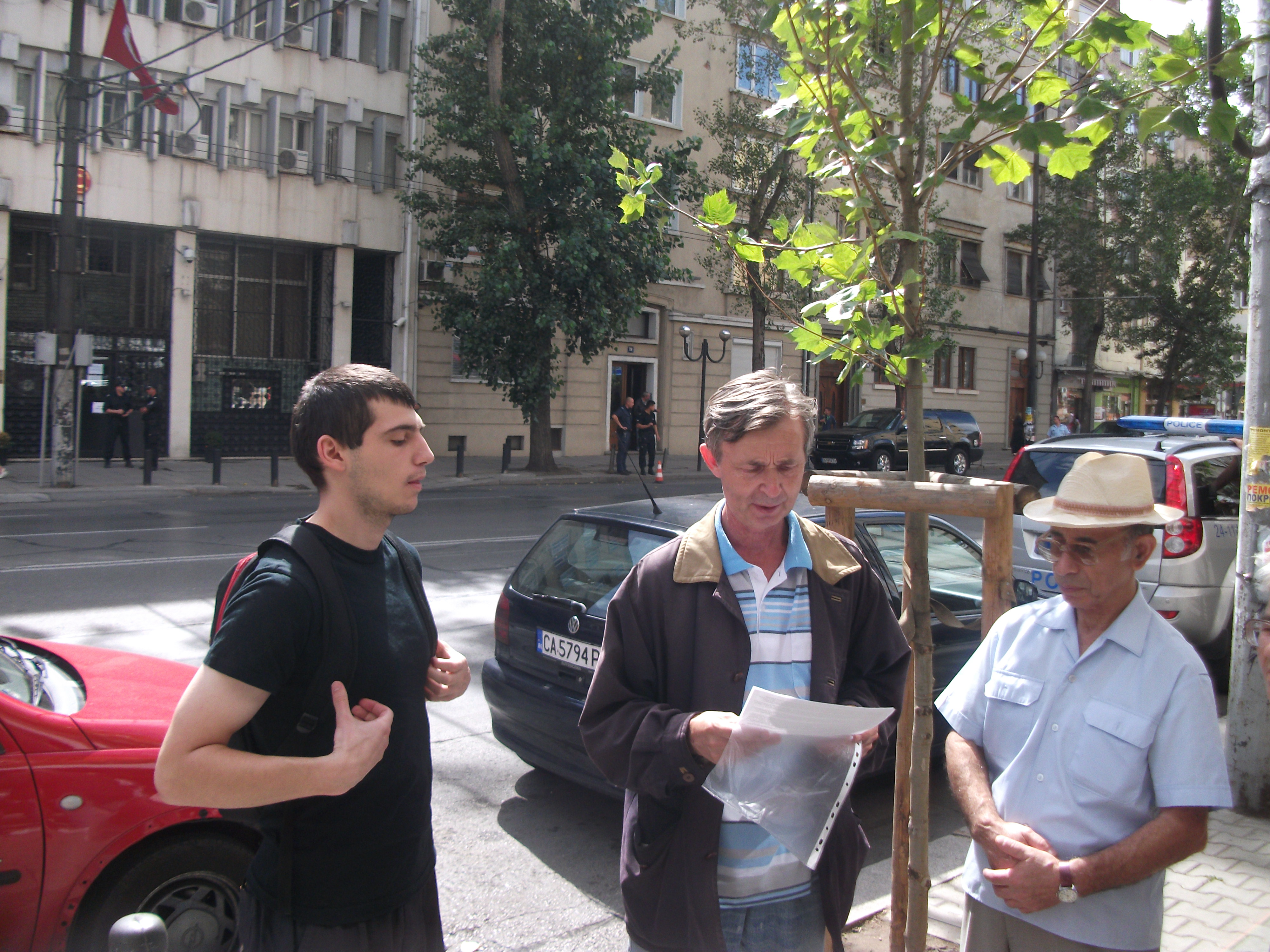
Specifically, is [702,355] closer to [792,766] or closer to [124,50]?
[124,50]

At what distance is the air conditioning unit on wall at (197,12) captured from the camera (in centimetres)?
2245

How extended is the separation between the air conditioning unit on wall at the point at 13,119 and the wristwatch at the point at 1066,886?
24053 mm

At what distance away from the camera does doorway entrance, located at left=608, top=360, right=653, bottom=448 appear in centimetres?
3006

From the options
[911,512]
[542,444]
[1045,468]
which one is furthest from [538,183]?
[911,512]

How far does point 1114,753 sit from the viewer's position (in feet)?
7.04

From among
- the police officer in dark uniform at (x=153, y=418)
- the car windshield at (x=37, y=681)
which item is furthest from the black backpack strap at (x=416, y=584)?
the police officer in dark uniform at (x=153, y=418)

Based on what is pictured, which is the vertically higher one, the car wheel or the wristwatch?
the car wheel

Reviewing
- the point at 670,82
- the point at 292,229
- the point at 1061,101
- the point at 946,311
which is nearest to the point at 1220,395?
the point at 946,311

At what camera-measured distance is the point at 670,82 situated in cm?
2291

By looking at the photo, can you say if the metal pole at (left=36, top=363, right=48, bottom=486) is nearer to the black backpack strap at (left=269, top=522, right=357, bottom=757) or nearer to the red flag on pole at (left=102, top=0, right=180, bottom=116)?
the red flag on pole at (left=102, top=0, right=180, bottom=116)

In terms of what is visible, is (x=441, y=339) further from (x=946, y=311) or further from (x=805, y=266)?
(x=805, y=266)

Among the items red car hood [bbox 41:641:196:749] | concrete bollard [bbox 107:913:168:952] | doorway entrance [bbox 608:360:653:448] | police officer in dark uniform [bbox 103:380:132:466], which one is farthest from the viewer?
doorway entrance [bbox 608:360:653:448]

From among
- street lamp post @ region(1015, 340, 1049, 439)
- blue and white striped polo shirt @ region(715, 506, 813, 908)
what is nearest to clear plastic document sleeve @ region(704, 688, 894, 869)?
blue and white striped polo shirt @ region(715, 506, 813, 908)

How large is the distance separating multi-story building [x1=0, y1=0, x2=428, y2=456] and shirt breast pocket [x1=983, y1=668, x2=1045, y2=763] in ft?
69.2
